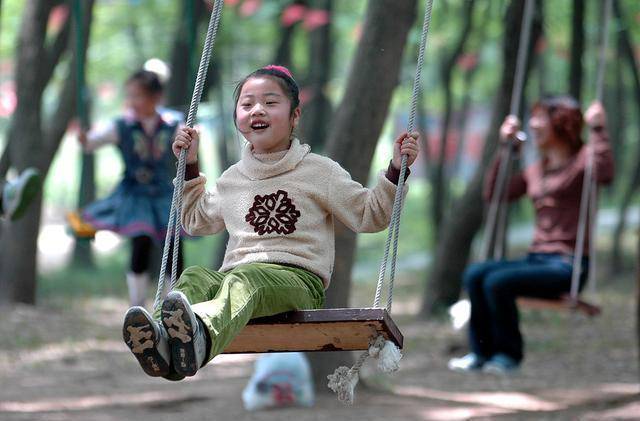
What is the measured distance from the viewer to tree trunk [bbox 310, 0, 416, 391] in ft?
22.5

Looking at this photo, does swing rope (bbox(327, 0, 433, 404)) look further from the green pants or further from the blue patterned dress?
the blue patterned dress

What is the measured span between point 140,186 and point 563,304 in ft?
9.18

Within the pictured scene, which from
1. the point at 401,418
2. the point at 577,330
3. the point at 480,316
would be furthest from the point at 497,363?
the point at 577,330

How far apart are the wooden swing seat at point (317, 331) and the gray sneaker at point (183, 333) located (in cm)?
45

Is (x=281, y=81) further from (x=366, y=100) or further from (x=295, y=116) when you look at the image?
(x=366, y=100)

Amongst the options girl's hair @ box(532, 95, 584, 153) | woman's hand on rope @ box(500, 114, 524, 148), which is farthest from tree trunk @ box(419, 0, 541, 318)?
woman's hand on rope @ box(500, 114, 524, 148)

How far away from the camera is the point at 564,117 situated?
23.1ft

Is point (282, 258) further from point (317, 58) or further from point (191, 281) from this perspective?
point (317, 58)

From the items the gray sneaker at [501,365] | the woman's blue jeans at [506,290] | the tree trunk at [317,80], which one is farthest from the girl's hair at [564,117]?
the tree trunk at [317,80]

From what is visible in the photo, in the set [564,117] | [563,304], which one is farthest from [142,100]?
[563,304]

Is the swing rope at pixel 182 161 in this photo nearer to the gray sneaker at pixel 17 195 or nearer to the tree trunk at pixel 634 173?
the gray sneaker at pixel 17 195

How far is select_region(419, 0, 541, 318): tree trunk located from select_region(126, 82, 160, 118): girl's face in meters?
3.27

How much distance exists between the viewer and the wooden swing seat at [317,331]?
405 cm

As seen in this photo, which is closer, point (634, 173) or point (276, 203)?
point (276, 203)
